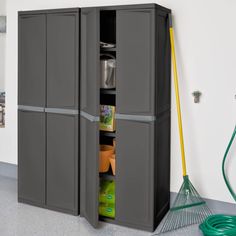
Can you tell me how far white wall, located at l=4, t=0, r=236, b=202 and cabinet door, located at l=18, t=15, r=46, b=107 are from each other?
0.90m

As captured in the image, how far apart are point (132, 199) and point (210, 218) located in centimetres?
64

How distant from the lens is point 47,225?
322 cm

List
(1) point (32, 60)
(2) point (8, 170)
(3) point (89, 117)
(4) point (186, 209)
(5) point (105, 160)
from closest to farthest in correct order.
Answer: (3) point (89, 117)
(5) point (105, 160)
(4) point (186, 209)
(1) point (32, 60)
(2) point (8, 170)

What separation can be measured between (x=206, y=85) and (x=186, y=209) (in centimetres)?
109

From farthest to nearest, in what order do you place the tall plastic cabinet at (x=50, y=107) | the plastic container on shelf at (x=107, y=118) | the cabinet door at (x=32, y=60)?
the cabinet door at (x=32, y=60) < the tall plastic cabinet at (x=50, y=107) < the plastic container on shelf at (x=107, y=118)

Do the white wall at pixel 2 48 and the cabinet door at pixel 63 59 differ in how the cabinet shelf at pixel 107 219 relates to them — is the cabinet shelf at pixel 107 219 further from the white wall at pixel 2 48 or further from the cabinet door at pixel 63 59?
the white wall at pixel 2 48

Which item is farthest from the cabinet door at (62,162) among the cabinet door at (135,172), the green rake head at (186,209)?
the green rake head at (186,209)

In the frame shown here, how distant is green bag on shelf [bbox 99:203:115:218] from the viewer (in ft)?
10.8

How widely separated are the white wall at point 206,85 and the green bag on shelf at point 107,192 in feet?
1.88

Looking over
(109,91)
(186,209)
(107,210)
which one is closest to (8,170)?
(107,210)

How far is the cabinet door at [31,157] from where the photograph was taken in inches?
139

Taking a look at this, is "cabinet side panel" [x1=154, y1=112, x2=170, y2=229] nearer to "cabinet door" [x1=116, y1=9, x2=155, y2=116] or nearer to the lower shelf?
"cabinet door" [x1=116, y1=9, x2=155, y2=116]

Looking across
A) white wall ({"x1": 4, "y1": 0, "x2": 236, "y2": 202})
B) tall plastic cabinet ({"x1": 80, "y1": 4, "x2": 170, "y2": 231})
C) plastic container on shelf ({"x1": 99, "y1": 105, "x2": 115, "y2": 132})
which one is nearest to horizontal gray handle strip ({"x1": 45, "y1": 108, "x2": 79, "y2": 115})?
tall plastic cabinet ({"x1": 80, "y1": 4, "x2": 170, "y2": 231})

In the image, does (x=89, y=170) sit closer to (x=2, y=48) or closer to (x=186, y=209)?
(x=186, y=209)
